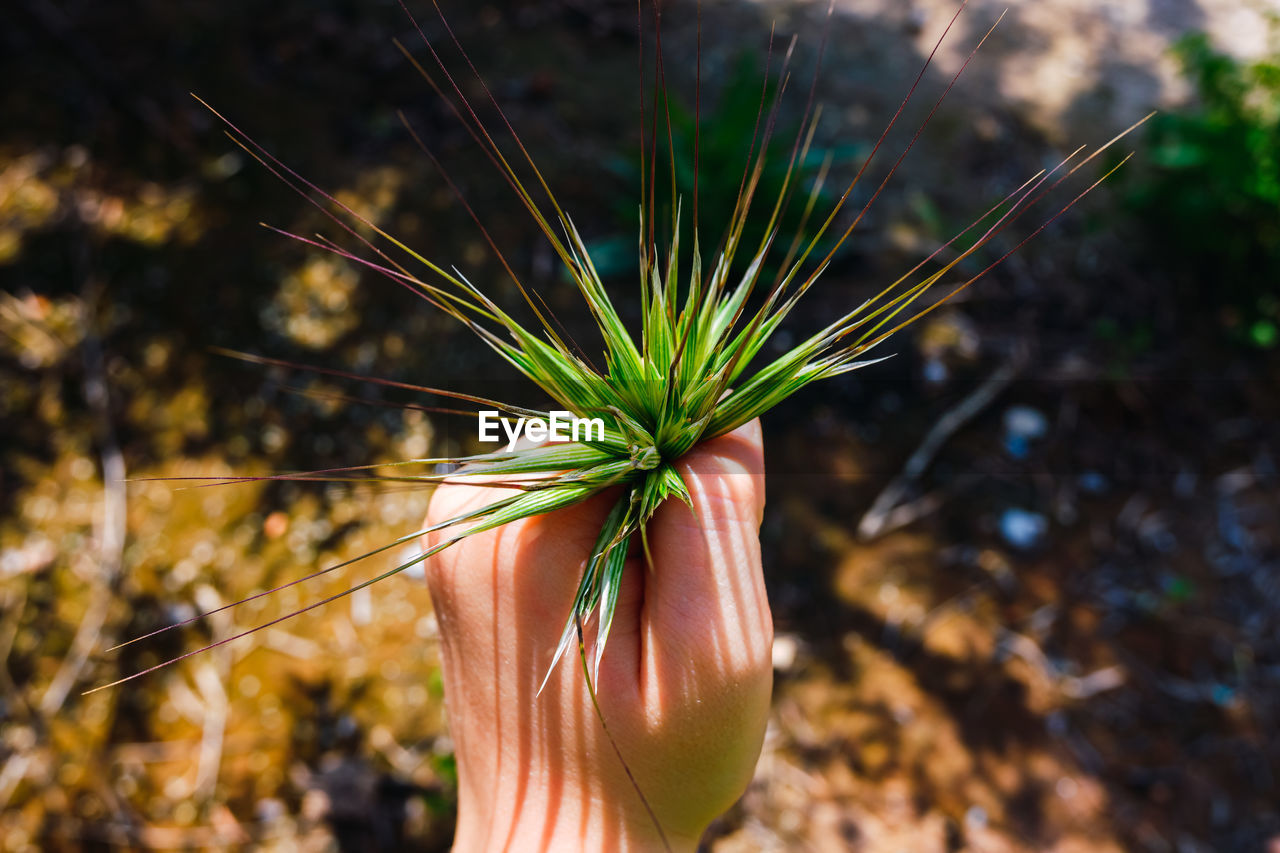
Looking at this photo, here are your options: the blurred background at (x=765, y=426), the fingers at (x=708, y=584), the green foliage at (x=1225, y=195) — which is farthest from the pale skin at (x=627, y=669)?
the green foliage at (x=1225, y=195)

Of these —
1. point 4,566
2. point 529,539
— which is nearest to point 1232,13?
point 529,539

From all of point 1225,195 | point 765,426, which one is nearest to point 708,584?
point 765,426

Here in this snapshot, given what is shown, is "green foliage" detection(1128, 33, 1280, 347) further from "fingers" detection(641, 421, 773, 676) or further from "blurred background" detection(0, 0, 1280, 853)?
"fingers" detection(641, 421, 773, 676)

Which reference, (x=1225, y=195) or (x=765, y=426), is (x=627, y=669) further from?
(x=1225, y=195)

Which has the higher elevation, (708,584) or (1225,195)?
(1225,195)

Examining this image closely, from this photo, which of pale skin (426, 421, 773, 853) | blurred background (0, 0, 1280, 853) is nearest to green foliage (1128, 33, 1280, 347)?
blurred background (0, 0, 1280, 853)

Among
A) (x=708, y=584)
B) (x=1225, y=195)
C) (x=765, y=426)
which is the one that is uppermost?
(x=1225, y=195)

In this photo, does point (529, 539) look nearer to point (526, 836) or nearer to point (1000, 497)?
point (526, 836)
